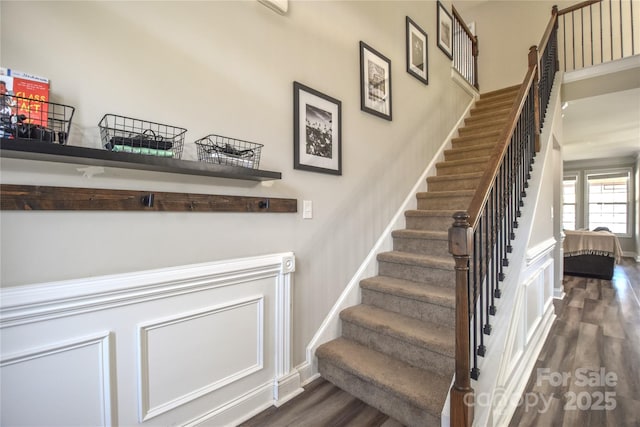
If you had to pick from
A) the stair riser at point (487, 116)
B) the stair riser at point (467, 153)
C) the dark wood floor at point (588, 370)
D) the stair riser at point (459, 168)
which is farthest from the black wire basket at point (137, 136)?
the stair riser at point (487, 116)

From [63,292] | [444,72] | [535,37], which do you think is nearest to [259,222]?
[63,292]

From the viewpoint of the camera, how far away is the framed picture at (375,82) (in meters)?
2.46

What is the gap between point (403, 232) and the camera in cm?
268

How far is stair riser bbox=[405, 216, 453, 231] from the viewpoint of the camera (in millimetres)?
2658

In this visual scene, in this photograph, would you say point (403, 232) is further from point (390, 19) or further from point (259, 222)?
point (390, 19)

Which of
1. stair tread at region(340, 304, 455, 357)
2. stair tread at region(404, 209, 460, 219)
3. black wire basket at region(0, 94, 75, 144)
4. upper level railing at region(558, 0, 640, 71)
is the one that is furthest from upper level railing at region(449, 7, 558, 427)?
upper level railing at region(558, 0, 640, 71)

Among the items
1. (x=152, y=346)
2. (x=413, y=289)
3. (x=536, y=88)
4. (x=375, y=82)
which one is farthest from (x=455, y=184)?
(x=152, y=346)

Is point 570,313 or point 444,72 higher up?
point 444,72

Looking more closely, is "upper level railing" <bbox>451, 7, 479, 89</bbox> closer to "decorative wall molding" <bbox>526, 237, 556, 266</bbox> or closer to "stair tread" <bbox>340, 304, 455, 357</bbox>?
"decorative wall molding" <bbox>526, 237, 556, 266</bbox>

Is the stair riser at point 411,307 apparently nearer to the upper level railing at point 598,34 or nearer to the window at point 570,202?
the upper level railing at point 598,34

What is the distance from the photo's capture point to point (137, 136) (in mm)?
1207

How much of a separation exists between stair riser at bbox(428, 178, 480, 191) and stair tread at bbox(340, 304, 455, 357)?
1.57 meters

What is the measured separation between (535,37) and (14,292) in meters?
7.15

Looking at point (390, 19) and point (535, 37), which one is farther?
point (535, 37)
